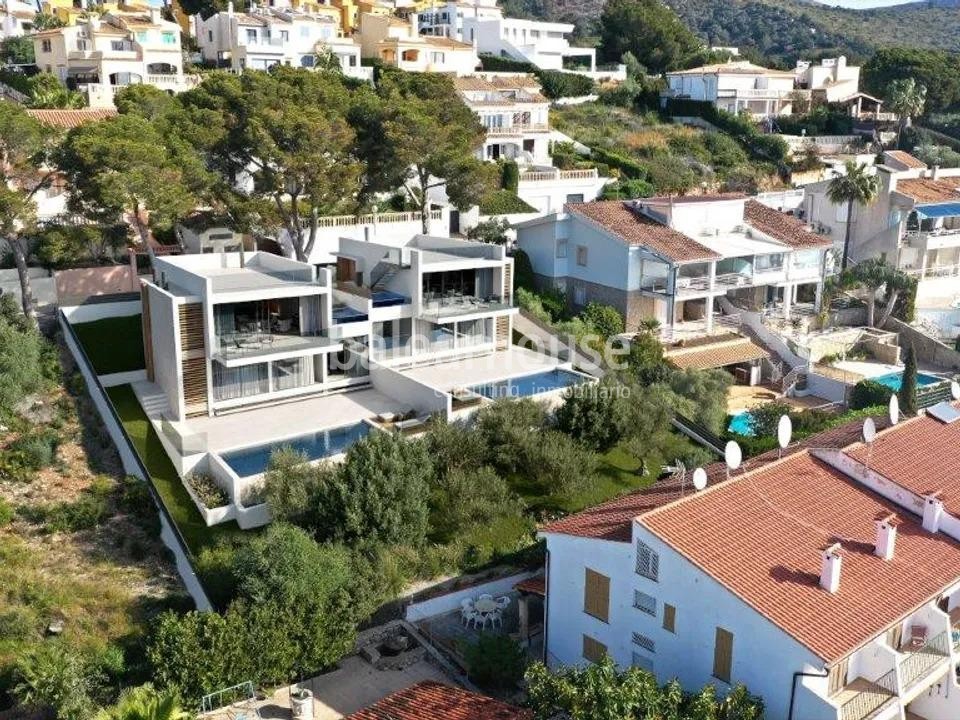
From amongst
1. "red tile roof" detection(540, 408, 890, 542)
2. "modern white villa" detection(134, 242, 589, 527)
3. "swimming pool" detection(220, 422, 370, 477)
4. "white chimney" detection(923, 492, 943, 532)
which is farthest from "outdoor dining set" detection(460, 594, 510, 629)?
"white chimney" detection(923, 492, 943, 532)

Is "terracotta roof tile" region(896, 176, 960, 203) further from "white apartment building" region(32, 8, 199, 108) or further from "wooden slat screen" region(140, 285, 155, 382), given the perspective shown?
"white apartment building" region(32, 8, 199, 108)

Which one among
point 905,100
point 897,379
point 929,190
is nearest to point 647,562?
point 897,379

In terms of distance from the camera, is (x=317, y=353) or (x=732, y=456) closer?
(x=732, y=456)

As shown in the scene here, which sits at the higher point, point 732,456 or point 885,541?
point 732,456

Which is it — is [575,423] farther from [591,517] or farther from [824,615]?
[824,615]

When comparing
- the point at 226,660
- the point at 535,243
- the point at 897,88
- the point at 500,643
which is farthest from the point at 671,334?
the point at 897,88

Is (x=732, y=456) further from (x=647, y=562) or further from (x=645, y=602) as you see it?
(x=645, y=602)
